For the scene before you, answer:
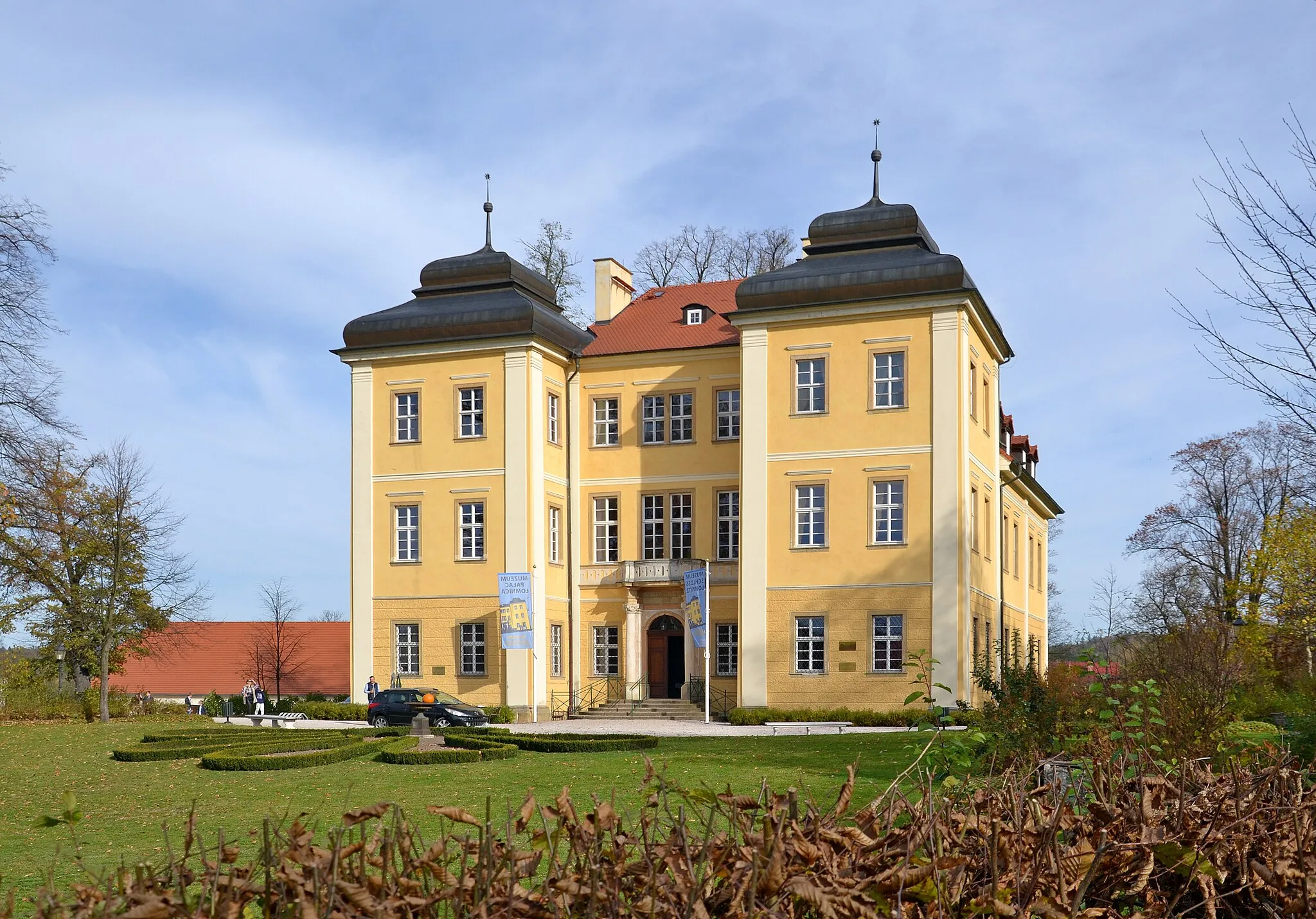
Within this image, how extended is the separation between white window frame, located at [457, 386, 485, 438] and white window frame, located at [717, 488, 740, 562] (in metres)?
6.78

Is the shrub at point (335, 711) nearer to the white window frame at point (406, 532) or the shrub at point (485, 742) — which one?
the white window frame at point (406, 532)

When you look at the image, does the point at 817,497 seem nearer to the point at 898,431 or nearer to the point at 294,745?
the point at 898,431

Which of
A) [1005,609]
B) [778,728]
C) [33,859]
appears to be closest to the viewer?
[33,859]

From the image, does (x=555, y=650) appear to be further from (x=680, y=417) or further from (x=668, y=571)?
(x=680, y=417)

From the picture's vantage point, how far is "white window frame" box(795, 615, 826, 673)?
33875 mm

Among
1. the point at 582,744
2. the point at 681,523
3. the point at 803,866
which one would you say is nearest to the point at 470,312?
the point at 681,523

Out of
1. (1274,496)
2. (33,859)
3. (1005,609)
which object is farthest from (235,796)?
(1274,496)

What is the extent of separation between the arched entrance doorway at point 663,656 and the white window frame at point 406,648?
20.7ft

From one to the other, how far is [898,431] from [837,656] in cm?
567

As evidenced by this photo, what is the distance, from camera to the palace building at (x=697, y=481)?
3350 cm

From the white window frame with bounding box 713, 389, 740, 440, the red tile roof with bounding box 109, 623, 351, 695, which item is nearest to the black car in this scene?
the white window frame with bounding box 713, 389, 740, 440

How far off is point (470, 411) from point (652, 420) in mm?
5048

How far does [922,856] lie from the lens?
10.1 feet

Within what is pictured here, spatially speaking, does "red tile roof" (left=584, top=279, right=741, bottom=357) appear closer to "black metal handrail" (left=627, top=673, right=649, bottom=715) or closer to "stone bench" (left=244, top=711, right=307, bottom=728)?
"black metal handrail" (left=627, top=673, right=649, bottom=715)
